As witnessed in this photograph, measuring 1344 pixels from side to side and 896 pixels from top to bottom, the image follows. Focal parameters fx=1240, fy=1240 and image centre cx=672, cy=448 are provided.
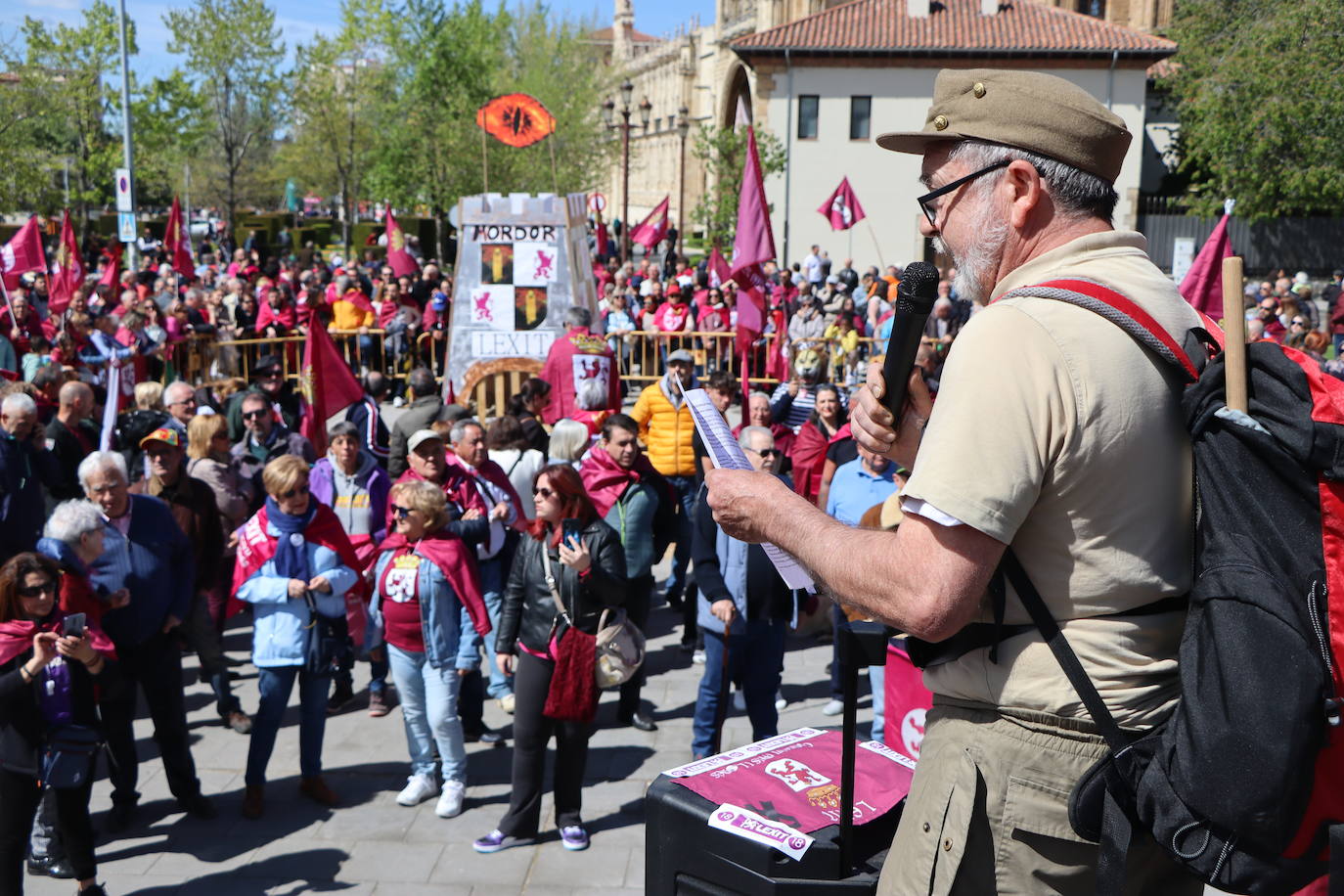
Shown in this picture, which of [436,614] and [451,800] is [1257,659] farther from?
[451,800]

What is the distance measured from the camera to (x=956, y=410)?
1.78 m

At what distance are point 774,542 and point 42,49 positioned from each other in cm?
3710

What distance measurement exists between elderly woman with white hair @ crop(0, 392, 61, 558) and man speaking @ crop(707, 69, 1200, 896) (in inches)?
255

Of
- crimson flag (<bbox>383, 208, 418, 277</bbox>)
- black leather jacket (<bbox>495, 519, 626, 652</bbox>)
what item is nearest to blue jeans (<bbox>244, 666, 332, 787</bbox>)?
black leather jacket (<bbox>495, 519, 626, 652</bbox>)

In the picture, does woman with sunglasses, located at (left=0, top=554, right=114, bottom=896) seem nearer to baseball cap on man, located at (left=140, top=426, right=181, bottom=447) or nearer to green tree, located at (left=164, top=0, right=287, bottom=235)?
baseball cap on man, located at (left=140, top=426, right=181, bottom=447)

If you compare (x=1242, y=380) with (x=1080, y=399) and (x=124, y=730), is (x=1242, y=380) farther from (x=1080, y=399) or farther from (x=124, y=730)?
(x=124, y=730)

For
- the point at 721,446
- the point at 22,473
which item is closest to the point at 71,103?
the point at 22,473

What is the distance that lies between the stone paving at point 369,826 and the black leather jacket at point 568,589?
107 centimetres

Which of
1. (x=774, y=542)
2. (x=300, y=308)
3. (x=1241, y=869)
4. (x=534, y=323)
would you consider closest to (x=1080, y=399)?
(x=774, y=542)

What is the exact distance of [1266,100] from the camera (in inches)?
1067

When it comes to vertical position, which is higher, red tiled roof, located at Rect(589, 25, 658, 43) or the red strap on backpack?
red tiled roof, located at Rect(589, 25, 658, 43)

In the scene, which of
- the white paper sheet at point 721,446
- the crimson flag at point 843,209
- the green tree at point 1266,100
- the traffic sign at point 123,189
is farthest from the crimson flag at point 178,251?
the green tree at point 1266,100

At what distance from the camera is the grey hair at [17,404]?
7.52 m

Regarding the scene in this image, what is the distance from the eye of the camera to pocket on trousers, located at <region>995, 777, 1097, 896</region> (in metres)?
1.93
